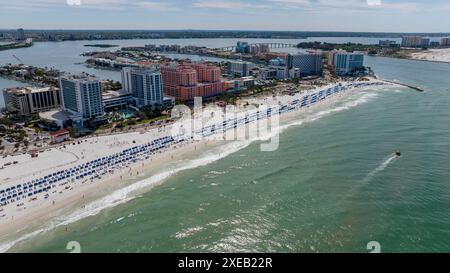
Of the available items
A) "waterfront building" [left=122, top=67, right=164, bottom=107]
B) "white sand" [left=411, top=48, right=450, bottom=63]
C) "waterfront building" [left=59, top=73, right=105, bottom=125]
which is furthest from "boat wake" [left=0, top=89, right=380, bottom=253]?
"white sand" [left=411, top=48, right=450, bottom=63]

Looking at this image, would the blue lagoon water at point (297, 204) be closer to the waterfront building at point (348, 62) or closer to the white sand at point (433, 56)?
the waterfront building at point (348, 62)

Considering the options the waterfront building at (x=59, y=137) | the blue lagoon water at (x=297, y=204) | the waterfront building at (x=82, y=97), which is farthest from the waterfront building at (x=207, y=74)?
→ the waterfront building at (x=59, y=137)

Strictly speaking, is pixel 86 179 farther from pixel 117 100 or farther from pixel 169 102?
pixel 169 102

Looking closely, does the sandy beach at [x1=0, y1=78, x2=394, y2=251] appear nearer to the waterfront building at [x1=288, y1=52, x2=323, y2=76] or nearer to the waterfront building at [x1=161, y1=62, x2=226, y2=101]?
the waterfront building at [x1=161, y1=62, x2=226, y2=101]

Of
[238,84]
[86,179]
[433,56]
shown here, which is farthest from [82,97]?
[433,56]
